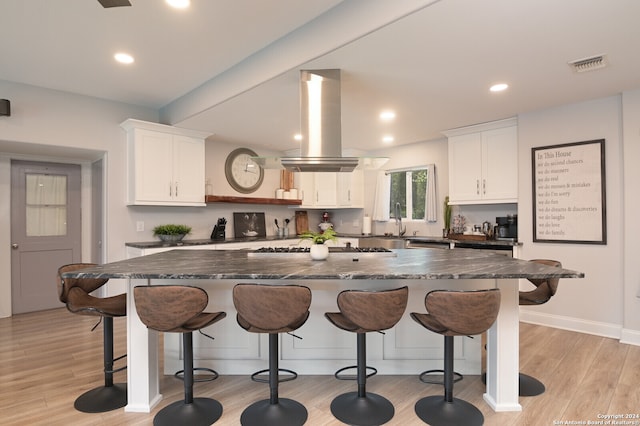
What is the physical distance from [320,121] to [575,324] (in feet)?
11.8

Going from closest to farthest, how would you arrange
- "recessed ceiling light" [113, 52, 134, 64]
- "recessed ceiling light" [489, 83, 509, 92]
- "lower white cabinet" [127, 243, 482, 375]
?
"lower white cabinet" [127, 243, 482, 375] → "recessed ceiling light" [113, 52, 134, 64] → "recessed ceiling light" [489, 83, 509, 92]

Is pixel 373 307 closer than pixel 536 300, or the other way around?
pixel 373 307

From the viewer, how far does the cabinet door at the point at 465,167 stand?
15.5ft

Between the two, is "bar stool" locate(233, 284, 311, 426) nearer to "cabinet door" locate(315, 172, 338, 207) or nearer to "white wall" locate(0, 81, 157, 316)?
"white wall" locate(0, 81, 157, 316)

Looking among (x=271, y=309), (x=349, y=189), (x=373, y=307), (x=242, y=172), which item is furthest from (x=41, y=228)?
(x=373, y=307)

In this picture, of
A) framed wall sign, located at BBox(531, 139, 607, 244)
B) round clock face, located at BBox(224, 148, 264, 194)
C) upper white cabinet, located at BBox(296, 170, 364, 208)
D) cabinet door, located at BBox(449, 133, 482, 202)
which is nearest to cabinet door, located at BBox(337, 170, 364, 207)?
upper white cabinet, located at BBox(296, 170, 364, 208)

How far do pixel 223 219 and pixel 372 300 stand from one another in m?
4.05

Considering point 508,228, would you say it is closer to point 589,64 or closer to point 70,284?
point 589,64

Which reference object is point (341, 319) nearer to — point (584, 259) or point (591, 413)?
point (591, 413)

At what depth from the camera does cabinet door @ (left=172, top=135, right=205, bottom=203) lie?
4.76m

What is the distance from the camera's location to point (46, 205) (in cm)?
475

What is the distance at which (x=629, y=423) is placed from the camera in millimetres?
2105

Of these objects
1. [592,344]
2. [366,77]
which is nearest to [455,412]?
[592,344]

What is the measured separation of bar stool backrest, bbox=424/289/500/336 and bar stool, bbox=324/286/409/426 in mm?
185
